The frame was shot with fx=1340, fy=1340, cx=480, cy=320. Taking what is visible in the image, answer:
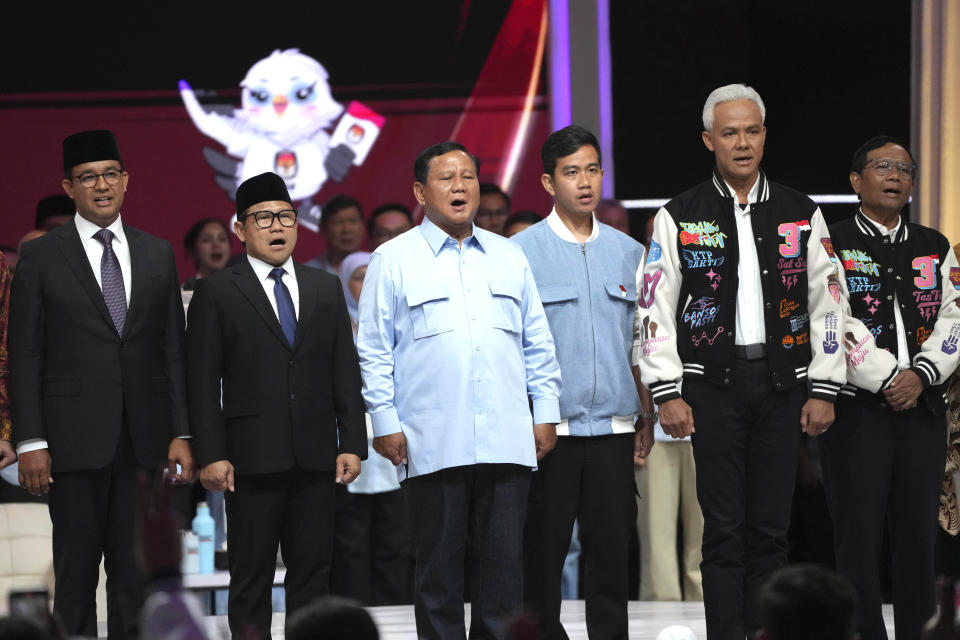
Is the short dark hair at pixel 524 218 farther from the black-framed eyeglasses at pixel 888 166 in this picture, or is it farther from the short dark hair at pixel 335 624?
the short dark hair at pixel 335 624

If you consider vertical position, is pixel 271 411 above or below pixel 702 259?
below

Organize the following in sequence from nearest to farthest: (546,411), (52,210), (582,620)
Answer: (546,411) → (582,620) → (52,210)

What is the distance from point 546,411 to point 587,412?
0.51 ft

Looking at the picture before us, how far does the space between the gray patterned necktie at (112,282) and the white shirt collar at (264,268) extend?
0.40m

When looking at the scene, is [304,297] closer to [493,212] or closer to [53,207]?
[493,212]

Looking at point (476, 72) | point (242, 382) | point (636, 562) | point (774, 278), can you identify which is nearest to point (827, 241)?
point (774, 278)

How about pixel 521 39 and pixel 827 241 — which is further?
pixel 521 39

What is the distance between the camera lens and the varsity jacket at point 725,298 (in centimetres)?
402

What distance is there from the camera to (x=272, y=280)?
4.19 meters

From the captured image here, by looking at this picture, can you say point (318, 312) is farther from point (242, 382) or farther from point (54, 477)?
point (54, 477)

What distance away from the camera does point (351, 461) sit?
13.5 ft

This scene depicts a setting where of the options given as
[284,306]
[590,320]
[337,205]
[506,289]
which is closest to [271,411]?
[284,306]

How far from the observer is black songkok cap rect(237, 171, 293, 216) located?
424 cm

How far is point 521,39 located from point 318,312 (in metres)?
3.99
